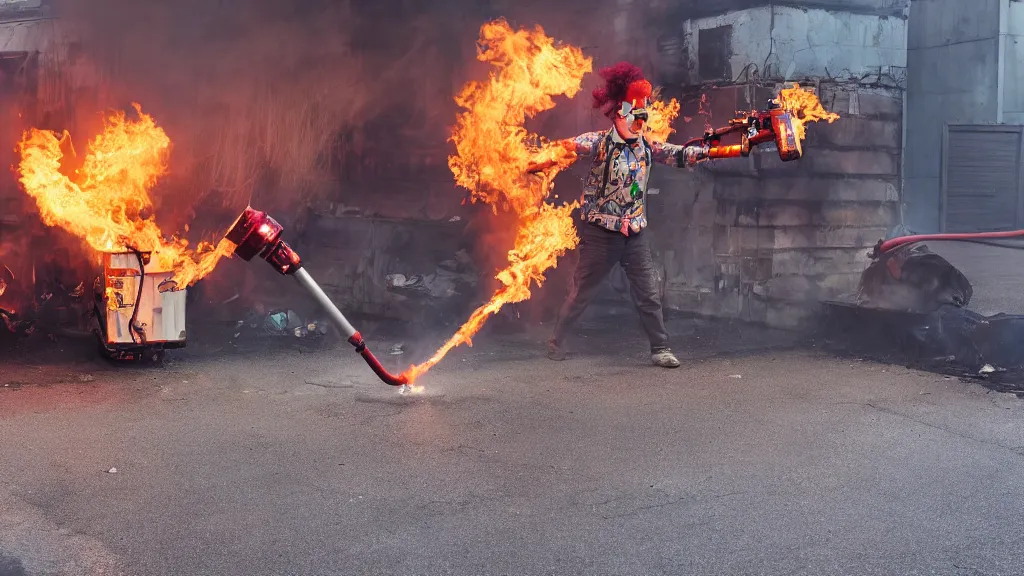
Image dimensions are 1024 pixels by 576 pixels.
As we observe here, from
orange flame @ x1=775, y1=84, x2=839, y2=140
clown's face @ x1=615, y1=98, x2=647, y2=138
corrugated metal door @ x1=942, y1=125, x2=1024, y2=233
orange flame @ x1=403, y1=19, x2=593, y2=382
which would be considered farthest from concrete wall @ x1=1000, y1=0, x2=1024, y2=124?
clown's face @ x1=615, y1=98, x2=647, y2=138

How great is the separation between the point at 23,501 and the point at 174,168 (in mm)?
7391

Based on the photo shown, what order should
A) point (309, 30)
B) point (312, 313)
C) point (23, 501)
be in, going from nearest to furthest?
1. point (23, 501)
2. point (312, 313)
3. point (309, 30)

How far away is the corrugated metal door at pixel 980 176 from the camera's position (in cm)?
1593

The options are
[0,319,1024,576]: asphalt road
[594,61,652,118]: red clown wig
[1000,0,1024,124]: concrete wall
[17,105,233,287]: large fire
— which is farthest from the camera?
[1000,0,1024,124]: concrete wall

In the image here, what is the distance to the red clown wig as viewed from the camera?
7.13m

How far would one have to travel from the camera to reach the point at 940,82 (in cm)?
1602

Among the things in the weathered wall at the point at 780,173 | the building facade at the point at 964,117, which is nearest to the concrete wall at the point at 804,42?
the weathered wall at the point at 780,173

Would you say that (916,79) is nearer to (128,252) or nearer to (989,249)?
(989,249)

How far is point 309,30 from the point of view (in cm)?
1108

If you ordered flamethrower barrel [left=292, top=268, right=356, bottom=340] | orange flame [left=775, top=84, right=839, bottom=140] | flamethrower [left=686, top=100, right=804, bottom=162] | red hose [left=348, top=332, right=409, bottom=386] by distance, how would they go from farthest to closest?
1. orange flame [left=775, top=84, right=839, bottom=140]
2. flamethrower [left=686, top=100, right=804, bottom=162]
3. red hose [left=348, top=332, right=409, bottom=386]
4. flamethrower barrel [left=292, top=268, right=356, bottom=340]

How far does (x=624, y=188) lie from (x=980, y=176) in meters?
11.4

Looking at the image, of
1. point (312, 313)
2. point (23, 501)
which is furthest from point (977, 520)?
point (312, 313)

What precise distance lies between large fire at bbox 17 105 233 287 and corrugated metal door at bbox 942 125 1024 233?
1227cm

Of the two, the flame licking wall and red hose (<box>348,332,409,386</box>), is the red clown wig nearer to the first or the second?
the flame licking wall
